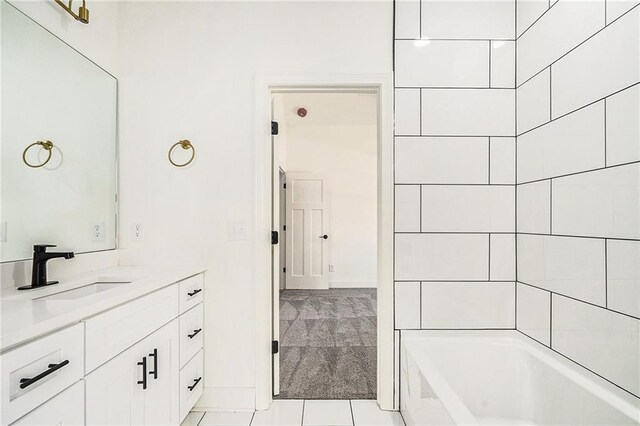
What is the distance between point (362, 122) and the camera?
5.26 m

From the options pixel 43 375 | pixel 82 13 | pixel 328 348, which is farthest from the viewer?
pixel 328 348

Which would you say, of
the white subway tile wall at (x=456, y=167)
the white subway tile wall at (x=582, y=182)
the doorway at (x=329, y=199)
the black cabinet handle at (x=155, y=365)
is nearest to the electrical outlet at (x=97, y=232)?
the black cabinet handle at (x=155, y=365)

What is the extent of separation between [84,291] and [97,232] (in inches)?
18.5

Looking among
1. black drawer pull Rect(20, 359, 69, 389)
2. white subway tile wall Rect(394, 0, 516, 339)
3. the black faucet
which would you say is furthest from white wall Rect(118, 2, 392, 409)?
black drawer pull Rect(20, 359, 69, 389)

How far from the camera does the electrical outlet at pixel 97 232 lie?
1.81m

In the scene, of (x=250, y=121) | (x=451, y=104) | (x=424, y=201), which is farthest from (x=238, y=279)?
(x=451, y=104)

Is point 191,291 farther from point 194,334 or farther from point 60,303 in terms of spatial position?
point 60,303

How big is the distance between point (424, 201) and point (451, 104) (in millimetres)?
565

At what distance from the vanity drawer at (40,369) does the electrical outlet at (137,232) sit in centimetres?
104

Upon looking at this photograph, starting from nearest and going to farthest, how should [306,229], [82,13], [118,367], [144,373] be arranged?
[118,367]
[144,373]
[82,13]
[306,229]

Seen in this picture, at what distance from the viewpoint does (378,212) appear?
6.45 ft

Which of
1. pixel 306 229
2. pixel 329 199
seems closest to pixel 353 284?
pixel 306 229

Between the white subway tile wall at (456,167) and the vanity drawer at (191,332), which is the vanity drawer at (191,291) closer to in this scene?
the vanity drawer at (191,332)

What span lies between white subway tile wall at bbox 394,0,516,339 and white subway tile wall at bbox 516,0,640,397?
10cm
